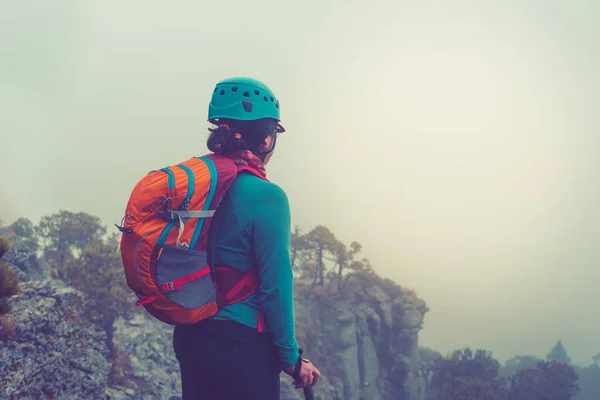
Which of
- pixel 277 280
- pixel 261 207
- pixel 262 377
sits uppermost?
pixel 261 207

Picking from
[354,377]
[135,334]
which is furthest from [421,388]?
[135,334]

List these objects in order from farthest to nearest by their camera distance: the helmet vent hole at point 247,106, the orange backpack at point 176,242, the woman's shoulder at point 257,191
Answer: the helmet vent hole at point 247,106 → the woman's shoulder at point 257,191 → the orange backpack at point 176,242

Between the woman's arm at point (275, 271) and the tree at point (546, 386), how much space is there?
78.9m

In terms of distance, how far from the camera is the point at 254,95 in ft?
12.2

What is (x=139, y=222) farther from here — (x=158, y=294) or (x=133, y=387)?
(x=133, y=387)

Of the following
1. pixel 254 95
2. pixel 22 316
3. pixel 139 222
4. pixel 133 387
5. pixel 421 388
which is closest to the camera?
pixel 139 222

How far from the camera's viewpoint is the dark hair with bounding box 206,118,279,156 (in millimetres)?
3559

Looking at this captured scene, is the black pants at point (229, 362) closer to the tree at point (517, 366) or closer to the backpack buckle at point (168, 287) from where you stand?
the backpack buckle at point (168, 287)

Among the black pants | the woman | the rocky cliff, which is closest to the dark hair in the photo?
the woman

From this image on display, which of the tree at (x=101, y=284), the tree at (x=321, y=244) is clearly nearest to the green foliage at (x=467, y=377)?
the tree at (x=321, y=244)

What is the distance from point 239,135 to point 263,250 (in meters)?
0.99

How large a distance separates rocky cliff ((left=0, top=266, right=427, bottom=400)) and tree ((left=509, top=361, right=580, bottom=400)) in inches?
656

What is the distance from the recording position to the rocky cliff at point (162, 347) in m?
17.2

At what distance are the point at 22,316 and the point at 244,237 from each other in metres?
19.0
